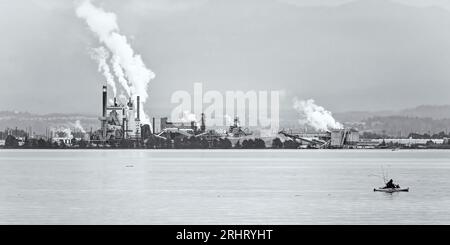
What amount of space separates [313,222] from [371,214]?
526cm

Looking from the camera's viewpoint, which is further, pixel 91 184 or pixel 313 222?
pixel 91 184

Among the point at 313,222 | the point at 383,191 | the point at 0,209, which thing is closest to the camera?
the point at 313,222
